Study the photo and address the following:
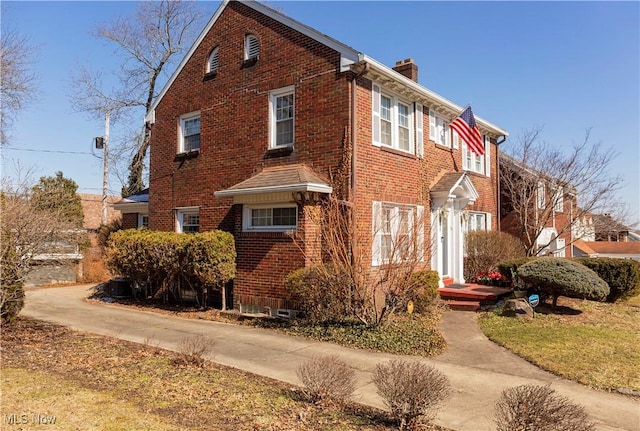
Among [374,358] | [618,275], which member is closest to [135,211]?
[374,358]

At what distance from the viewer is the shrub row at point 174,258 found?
11.7m

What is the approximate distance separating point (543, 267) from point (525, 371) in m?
4.67

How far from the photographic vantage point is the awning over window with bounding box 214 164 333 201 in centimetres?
1056

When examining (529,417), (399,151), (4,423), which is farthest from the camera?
(399,151)

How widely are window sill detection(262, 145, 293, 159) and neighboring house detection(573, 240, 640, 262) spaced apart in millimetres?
28639

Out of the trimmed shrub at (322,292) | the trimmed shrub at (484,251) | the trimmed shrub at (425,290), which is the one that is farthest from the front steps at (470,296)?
the trimmed shrub at (322,292)

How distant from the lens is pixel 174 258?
480 inches

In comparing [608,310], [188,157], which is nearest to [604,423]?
[608,310]

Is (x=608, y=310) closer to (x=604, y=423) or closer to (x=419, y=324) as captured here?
(x=419, y=324)

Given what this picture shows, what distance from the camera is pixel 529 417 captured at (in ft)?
13.2

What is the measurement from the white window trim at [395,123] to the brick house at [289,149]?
38 millimetres

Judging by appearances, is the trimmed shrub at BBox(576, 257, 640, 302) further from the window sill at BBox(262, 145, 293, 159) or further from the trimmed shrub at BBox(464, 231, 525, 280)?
the window sill at BBox(262, 145, 293, 159)

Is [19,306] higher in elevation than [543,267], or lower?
lower

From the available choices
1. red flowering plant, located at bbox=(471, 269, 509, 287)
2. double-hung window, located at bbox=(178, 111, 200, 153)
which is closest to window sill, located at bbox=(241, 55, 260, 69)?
double-hung window, located at bbox=(178, 111, 200, 153)
